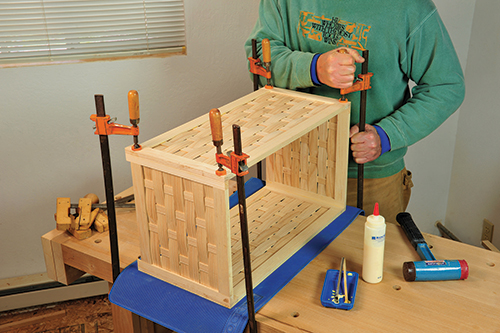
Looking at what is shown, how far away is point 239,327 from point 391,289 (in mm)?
356

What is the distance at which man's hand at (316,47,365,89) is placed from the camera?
52.5 inches

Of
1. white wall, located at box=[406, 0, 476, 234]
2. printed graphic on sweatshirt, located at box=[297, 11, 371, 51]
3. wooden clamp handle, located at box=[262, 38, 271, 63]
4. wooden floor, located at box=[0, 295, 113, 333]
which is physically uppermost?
printed graphic on sweatshirt, located at box=[297, 11, 371, 51]

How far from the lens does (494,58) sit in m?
2.18

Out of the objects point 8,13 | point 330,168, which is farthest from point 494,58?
point 8,13

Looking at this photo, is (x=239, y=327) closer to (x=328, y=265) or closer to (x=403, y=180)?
(x=328, y=265)

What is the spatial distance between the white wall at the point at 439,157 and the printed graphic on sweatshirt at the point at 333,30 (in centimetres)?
103

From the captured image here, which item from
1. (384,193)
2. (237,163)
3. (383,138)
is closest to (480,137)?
Result: (384,193)

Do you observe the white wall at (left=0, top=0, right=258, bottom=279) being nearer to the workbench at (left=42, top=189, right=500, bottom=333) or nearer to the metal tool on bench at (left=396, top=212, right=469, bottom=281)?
the workbench at (left=42, top=189, right=500, bottom=333)

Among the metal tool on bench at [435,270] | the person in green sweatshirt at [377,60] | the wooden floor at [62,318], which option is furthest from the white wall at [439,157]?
the wooden floor at [62,318]

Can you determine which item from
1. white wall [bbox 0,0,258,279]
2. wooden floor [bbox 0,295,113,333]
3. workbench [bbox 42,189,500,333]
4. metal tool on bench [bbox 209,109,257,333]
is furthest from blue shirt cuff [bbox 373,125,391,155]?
wooden floor [bbox 0,295,113,333]

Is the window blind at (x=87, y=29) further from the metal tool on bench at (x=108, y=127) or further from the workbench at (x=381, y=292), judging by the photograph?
the metal tool on bench at (x=108, y=127)

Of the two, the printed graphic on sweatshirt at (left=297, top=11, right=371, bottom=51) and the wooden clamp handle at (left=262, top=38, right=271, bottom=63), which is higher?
the printed graphic on sweatshirt at (left=297, top=11, right=371, bottom=51)

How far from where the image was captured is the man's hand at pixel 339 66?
52.5 inches

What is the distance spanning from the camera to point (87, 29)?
2027 millimetres
